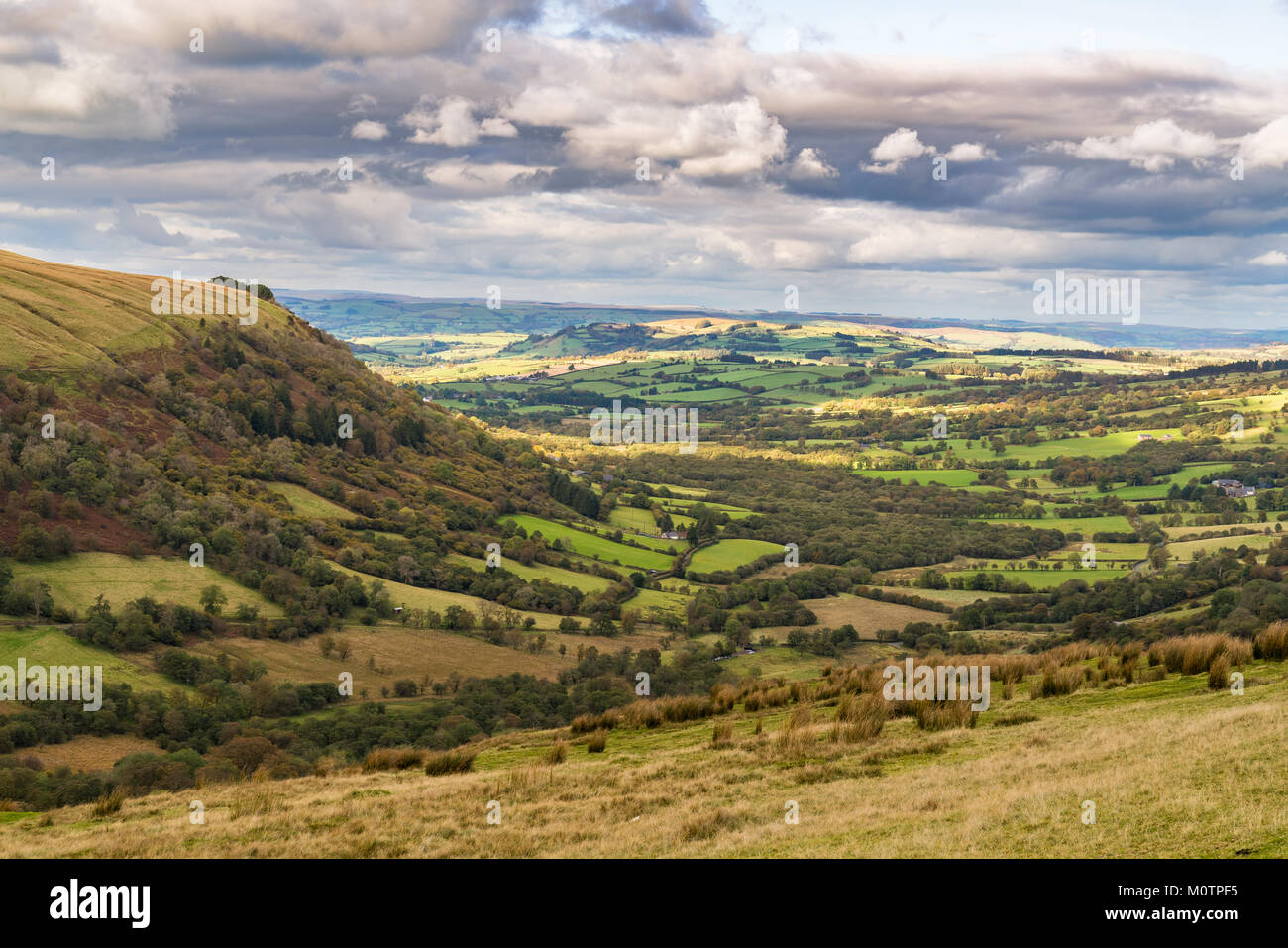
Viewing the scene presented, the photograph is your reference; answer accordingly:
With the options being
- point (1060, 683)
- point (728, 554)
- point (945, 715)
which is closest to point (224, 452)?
point (728, 554)

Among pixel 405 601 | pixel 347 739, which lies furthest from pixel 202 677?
pixel 405 601

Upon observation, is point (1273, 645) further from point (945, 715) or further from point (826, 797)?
point (826, 797)

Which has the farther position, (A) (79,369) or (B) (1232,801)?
(A) (79,369)

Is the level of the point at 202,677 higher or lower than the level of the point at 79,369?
lower

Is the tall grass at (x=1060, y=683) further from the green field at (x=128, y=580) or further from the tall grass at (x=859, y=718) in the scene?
the green field at (x=128, y=580)

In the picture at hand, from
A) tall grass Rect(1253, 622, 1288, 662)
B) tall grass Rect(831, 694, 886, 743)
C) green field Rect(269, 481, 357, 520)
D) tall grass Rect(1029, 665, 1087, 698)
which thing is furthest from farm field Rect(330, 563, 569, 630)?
tall grass Rect(1253, 622, 1288, 662)

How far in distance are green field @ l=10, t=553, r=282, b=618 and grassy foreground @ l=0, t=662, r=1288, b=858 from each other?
52099 millimetres

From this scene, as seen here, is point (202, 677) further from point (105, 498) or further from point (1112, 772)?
point (1112, 772)

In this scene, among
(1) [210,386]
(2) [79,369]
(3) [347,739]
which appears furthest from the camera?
(1) [210,386]

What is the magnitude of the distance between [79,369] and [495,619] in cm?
5338

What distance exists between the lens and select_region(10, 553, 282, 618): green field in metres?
62.3

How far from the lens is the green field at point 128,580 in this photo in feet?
204

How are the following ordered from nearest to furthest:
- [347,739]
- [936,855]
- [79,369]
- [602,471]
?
[936,855], [347,739], [79,369], [602,471]

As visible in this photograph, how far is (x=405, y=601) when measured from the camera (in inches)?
3255
